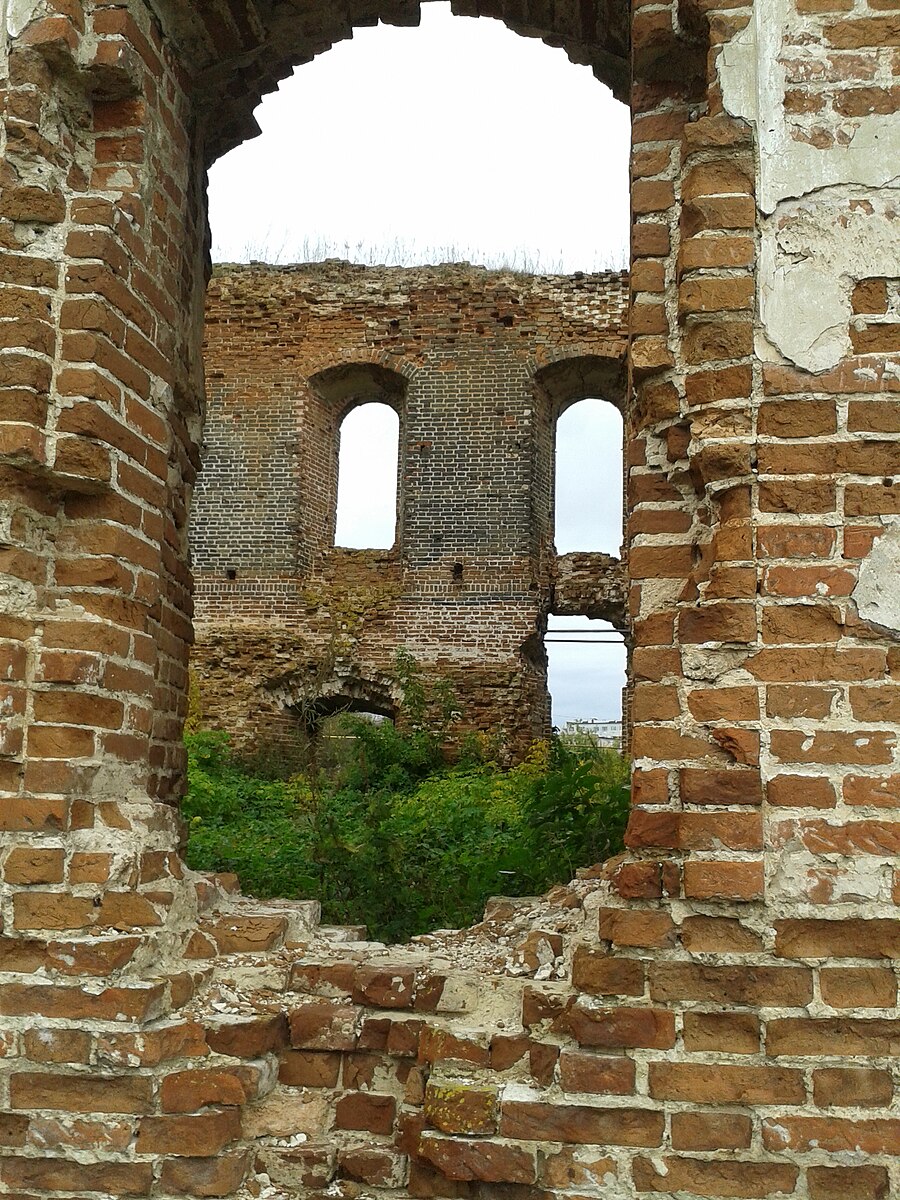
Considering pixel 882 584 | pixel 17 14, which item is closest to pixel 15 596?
pixel 17 14

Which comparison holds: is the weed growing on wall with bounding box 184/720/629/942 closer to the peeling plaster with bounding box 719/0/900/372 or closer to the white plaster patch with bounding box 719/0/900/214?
the peeling plaster with bounding box 719/0/900/372

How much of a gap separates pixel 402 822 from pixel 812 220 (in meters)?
6.51

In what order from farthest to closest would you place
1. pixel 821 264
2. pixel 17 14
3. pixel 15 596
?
pixel 17 14 < pixel 15 596 < pixel 821 264

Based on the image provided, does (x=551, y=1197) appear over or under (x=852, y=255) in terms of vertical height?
under

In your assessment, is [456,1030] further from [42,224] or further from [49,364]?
[42,224]

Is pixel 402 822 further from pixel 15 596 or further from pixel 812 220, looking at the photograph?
pixel 812 220

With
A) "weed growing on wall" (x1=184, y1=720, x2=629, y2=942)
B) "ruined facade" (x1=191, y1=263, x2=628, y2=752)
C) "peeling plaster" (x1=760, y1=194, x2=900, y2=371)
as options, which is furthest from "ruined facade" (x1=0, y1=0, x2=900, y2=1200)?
"ruined facade" (x1=191, y1=263, x2=628, y2=752)

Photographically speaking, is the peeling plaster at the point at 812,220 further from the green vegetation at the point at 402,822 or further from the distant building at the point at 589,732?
the distant building at the point at 589,732

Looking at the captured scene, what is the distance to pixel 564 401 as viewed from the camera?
13570mm

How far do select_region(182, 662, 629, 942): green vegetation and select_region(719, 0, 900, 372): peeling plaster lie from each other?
3407 mm

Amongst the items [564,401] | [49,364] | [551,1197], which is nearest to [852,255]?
[49,364]

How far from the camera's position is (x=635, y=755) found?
2.49 meters

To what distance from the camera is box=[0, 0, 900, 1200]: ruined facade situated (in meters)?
2.28

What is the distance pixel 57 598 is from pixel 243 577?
33.8 ft
